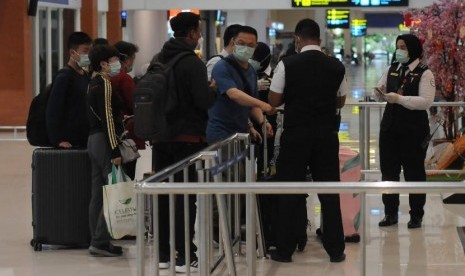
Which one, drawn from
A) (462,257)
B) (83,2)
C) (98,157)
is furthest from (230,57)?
(83,2)

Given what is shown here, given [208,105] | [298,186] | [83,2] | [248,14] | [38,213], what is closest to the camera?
[298,186]

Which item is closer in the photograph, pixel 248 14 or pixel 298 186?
pixel 298 186

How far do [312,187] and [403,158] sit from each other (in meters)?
4.81

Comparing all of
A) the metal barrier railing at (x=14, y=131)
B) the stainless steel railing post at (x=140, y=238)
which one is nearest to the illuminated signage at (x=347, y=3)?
the metal barrier railing at (x=14, y=131)

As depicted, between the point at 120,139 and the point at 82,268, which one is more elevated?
the point at 120,139

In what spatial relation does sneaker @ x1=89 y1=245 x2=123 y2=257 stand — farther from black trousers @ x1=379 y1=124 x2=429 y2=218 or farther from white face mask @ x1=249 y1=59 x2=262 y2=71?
black trousers @ x1=379 y1=124 x2=429 y2=218

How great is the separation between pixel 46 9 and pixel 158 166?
55.4 feet

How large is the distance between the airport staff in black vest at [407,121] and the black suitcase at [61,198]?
8.84 feet

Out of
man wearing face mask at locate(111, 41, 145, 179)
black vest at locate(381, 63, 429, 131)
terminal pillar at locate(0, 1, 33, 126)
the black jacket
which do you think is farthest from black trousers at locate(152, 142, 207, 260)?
terminal pillar at locate(0, 1, 33, 126)

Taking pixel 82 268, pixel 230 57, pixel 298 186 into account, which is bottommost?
pixel 82 268

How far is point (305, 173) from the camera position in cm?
757

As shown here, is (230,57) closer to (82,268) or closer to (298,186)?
(82,268)

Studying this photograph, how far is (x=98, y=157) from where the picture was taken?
7836mm

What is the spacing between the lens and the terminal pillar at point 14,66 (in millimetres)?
20969
